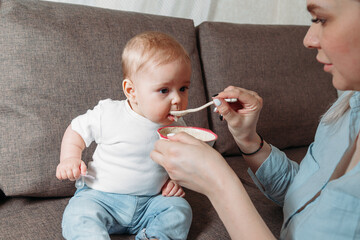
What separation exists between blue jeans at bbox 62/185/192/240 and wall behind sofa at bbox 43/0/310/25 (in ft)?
3.97

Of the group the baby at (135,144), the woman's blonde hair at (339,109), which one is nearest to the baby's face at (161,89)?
the baby at (135,144)

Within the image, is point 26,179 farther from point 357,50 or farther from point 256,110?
point 357,50

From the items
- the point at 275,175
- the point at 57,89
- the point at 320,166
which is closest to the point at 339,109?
the point at 320,166

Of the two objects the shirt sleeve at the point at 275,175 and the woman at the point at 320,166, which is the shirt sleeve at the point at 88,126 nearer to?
the woman at the point at 320,166

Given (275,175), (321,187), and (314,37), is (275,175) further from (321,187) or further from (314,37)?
(314,37)

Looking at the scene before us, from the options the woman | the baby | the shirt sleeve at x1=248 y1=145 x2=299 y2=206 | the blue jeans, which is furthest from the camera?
the shirt sleeve at x1=248 y1=145 x2=299 y2=206

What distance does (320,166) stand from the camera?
1.03m

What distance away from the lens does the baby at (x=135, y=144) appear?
1068mm

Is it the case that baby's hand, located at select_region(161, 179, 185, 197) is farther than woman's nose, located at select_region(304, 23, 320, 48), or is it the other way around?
baby's hand, located at select_region(161, 179, 185, 197)

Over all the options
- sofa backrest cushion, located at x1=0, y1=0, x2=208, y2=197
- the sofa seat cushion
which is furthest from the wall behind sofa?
the sofa seat cushion

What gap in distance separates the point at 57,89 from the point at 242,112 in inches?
27.8

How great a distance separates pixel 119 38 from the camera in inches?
57.1

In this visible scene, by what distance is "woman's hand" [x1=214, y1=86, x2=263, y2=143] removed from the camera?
1.15 m

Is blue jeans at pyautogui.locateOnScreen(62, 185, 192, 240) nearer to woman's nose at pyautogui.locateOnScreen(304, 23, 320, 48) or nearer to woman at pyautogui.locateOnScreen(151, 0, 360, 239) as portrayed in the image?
woman at pyautogui.locateOnScreen(151, 0, 360, 239)
